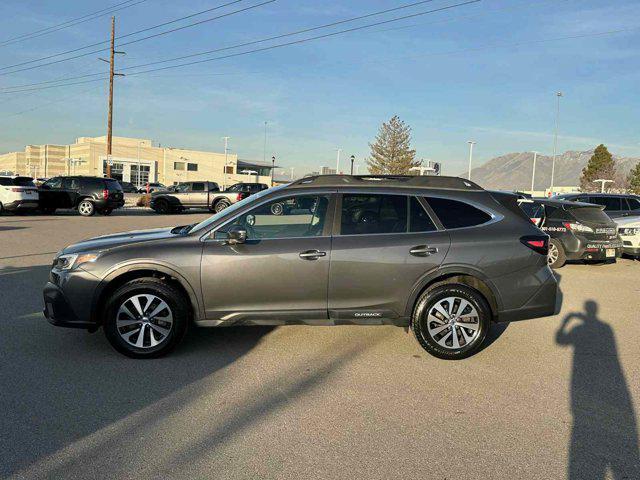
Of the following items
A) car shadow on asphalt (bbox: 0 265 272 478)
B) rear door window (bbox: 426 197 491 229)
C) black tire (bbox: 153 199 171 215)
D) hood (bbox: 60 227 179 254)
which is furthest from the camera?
black tire (bbox: 153 199 171 215)

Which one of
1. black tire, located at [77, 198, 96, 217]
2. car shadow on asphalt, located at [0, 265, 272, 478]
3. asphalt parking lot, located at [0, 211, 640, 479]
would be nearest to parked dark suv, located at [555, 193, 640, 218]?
asphalt parking lot, located at [0, 211, 640, 479]

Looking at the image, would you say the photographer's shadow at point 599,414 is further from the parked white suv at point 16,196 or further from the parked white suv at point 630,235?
the parked white suv at point 16,196

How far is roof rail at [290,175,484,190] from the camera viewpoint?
5488 millimetres

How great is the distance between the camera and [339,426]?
373 centimetres

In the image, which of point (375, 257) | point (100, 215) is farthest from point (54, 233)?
point (375, 257)

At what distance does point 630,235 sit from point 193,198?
70.7ft

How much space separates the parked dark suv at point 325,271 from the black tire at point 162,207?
23697mm

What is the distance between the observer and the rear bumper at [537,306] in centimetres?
527

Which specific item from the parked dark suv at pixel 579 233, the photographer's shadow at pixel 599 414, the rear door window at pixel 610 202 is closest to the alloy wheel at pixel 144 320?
the photographer's shadow at pixel 599 414

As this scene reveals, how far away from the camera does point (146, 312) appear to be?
5000mm

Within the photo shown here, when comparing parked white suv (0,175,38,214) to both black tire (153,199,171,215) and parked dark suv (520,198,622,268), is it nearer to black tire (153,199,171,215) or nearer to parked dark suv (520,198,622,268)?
black tire (153,199,171,215)

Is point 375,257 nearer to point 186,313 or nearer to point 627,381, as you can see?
point 186,313

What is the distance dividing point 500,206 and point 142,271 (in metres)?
3.67

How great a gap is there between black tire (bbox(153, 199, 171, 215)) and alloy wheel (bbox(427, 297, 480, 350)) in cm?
2499
